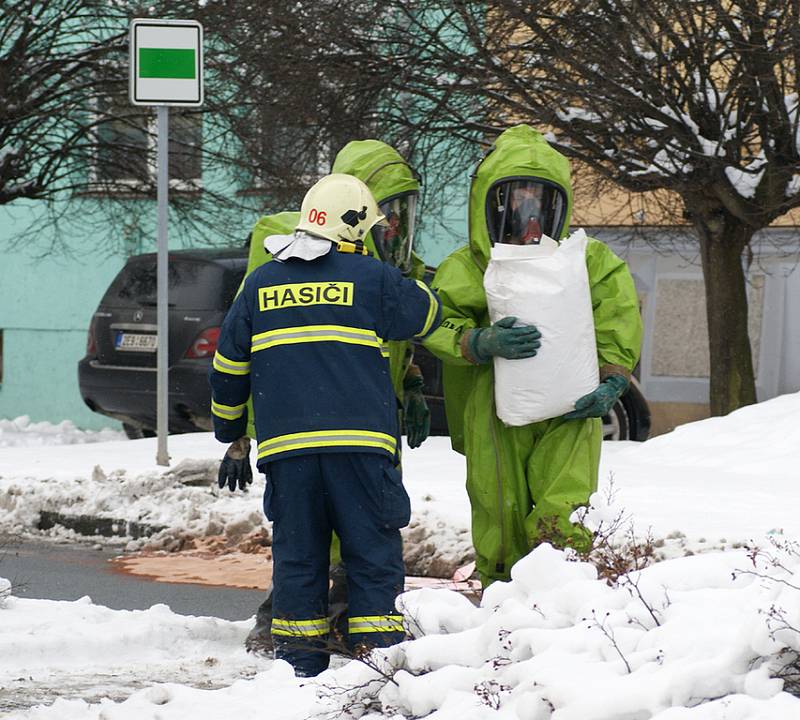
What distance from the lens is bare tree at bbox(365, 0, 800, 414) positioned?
38.4ft

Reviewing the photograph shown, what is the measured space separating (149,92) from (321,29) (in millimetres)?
2555

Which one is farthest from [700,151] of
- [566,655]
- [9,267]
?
[9,267]

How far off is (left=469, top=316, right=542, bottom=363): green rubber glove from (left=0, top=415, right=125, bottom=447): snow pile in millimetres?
12463

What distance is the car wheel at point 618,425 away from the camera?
1364 centimetres

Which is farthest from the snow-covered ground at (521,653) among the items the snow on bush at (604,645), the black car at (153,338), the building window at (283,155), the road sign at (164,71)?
the building window at (283,155)

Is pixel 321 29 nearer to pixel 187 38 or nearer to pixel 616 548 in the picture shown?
pixel 187 38

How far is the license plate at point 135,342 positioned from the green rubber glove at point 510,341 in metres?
8.36

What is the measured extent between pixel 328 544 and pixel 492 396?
0.86 metres

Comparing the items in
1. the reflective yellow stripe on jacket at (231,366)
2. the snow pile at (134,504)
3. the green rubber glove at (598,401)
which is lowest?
the snow pile at (134,504)

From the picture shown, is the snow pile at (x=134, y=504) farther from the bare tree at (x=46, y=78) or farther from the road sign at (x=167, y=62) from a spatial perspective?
the bare tree at (x=46, y=78)

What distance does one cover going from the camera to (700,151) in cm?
1228

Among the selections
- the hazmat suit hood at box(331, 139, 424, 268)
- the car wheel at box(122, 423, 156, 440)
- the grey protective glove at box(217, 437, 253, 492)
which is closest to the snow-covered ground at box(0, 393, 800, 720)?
the grey protective glove at box(217, 437, 253, 492)

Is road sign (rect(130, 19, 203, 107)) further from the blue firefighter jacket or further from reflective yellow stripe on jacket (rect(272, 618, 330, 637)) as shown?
reflective yellow stripe on jacket (rect(272, 618, 330, 637))

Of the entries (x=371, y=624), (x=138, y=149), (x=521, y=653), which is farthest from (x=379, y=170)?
(x=138, y=149)
